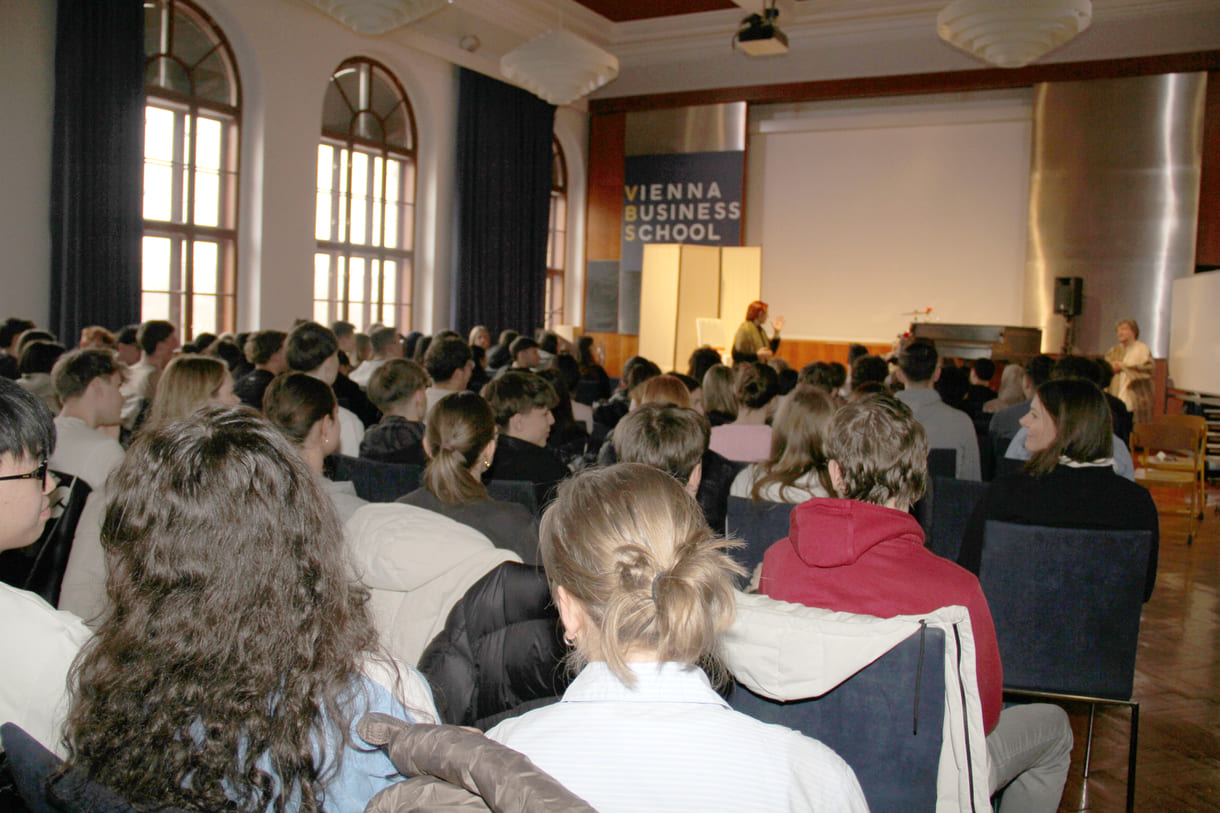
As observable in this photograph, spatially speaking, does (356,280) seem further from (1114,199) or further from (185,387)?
(1114,199)

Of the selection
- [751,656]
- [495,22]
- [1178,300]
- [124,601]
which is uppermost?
[495,22]

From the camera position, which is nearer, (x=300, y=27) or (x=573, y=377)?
(x=573, y=377)

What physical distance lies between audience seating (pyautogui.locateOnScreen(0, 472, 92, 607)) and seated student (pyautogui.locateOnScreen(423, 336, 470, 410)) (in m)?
2.79

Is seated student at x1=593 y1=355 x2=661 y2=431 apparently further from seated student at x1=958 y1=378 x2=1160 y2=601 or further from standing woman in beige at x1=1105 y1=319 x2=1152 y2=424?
standing woman in beige at x1=1105 y1=319 x2=1152 y2=424

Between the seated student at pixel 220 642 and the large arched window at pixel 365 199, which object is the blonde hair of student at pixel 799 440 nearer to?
the seated student at pixel 220 642

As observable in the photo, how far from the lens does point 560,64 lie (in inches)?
317

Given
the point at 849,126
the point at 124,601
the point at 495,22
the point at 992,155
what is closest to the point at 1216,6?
the point at 992,155

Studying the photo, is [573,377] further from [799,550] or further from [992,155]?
[992,155]

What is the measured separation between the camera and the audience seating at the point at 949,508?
3631 mm

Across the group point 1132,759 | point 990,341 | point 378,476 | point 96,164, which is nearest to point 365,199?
point 96,164

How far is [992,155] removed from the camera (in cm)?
1184

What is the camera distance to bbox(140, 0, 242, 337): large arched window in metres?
8.85

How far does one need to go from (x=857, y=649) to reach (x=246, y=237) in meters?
9.50

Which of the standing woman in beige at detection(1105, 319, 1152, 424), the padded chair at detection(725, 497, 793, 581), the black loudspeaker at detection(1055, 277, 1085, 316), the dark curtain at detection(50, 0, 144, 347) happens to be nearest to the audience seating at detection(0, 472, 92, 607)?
the padded chair at detection(725, 497, 793, 581)
